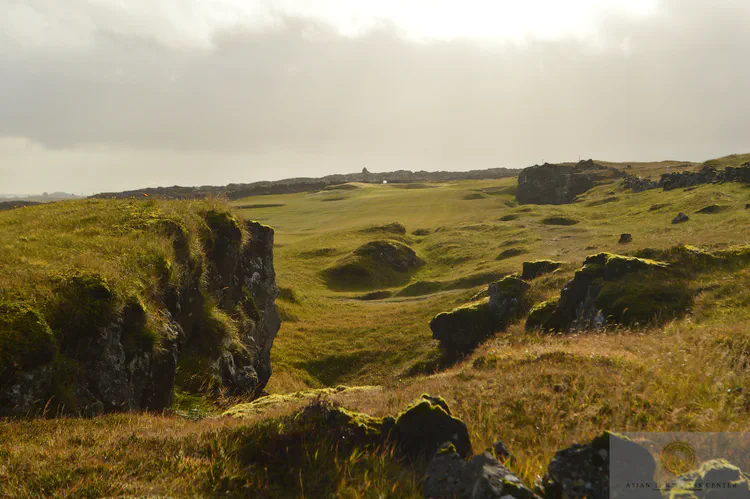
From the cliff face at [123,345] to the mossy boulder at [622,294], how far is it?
42.0 feet

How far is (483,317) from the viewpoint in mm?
22344

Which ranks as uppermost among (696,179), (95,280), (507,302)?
(696,179)

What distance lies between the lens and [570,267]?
2452 cm

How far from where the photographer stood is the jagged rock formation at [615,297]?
14.5m

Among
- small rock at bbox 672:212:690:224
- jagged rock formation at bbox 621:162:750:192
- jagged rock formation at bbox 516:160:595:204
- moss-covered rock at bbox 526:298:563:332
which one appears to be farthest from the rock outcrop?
jagged rock formation at bbox 516:160:595:204

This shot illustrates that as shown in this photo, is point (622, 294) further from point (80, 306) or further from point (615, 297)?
point (80, 306)

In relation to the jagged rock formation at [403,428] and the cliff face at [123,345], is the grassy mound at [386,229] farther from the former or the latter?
the jagged rock formation at [403,428]

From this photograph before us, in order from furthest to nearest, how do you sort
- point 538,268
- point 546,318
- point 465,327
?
point 538,268, point 465,327, point 546,318

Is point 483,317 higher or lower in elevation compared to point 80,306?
lower

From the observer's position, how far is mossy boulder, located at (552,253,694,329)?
47.3 feet

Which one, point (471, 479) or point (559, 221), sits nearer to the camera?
point (471, 479)

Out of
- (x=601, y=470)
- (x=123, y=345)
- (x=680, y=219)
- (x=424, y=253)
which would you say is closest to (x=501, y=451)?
(x=601, y=470)

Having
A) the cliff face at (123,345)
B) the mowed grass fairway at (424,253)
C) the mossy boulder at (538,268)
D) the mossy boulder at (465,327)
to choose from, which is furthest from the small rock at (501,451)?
the mossy boulder at (538,268)

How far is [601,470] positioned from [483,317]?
57.9ft
